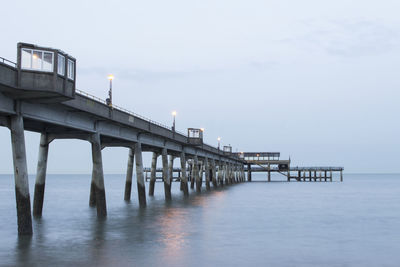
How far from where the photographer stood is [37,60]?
25641 millimetres

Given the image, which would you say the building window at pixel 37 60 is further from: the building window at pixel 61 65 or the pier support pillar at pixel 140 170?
the pier support pillar at pixel 140 170

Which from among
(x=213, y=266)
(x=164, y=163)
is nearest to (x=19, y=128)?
(x=213, y=266)

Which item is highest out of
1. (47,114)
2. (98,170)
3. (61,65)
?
(61,65)

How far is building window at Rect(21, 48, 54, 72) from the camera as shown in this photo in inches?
997

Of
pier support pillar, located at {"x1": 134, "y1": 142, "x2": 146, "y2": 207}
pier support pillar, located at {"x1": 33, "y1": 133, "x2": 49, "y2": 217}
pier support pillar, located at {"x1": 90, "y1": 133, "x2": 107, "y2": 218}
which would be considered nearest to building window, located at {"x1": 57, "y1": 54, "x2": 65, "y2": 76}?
pier support pillar, located at {"x1": 90, "y1": 133, "x2": 107, "y2": 218}

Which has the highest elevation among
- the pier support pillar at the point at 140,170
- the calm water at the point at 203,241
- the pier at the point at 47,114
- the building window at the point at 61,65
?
the building window at the point at 61,65

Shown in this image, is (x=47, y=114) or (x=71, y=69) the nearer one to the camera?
(x=71, y=69)

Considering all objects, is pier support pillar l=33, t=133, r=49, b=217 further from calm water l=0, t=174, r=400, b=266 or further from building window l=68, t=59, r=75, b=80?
building window l=68, t=59, r=75, b=80

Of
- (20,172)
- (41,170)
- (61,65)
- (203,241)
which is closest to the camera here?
(20,172)

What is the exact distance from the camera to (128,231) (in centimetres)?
3161

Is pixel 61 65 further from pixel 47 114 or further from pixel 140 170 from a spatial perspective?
pixel 140 170

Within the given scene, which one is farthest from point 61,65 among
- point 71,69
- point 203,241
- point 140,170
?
point 140,170

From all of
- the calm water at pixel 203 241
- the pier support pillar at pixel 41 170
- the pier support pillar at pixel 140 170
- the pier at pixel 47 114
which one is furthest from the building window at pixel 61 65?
the pier support pillar at pixel 140 170

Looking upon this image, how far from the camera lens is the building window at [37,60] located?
25328 mm
